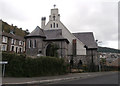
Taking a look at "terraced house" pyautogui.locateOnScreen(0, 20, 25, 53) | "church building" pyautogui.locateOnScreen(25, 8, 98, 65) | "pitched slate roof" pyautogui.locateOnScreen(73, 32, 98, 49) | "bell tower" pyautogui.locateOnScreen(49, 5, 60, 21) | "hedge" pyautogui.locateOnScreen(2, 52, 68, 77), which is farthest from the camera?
"bell tower" pyautogui.locateOnScreen(49, 5, 60, 21)

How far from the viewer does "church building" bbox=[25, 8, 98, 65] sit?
41.1 metres

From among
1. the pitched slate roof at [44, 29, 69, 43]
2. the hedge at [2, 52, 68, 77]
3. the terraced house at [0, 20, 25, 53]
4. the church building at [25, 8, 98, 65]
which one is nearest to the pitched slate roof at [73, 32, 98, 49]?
the church building at [25, 8, 98, 65]

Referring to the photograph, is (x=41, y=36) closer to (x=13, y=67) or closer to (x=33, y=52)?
(x=33, y=52)

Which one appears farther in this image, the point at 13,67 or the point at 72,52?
the point at 72,52

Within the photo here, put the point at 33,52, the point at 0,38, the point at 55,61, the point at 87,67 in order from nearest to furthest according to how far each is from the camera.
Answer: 1. the point at 55,61
2. the point at 87,67
3. the point at 33,52
4. the point at 0,38

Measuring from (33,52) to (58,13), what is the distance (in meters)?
15.1

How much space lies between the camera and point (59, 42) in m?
40.8

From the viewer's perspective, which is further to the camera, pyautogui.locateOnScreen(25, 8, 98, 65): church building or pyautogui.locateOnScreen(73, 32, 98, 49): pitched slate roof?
pyautogui.locateOnScreen(73, 32, 98, 49): pitched slate roof

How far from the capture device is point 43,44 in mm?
42062

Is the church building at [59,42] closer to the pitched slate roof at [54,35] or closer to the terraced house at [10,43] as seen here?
the pitched slate roof at [54,35]

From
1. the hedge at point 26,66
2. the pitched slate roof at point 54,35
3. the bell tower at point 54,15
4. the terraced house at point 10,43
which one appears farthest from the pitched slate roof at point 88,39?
the hedge at point 26,66

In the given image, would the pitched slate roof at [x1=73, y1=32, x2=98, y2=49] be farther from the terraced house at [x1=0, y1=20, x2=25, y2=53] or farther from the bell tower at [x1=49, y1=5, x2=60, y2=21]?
the terraced house at [x1=0, y1=20, x2=25, y2=53]

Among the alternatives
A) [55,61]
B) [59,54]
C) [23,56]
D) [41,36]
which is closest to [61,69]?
[55,61]

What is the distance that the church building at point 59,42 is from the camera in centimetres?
4111
